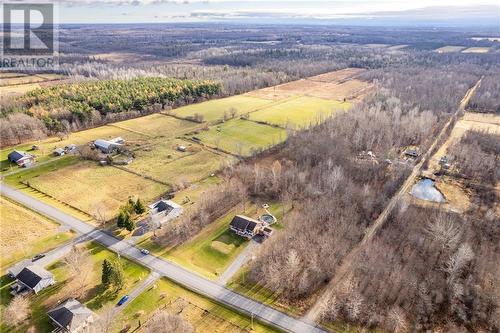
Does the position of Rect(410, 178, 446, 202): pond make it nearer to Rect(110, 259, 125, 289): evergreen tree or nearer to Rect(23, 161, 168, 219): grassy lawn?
Rect(23, 161, 168, 219): grassy lawn

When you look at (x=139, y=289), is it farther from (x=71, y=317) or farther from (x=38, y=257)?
(x=38, y=257)

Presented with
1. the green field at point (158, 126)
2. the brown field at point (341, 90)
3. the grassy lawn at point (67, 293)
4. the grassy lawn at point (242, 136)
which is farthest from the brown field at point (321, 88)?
the grassy lawn at point (67, 293)

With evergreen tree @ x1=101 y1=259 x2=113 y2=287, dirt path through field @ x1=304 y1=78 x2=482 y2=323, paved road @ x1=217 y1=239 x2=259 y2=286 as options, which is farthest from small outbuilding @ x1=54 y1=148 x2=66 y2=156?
dirt path through field @ x1=304 y1=78 x2=482 y2=323

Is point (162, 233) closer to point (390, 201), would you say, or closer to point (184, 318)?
point (184, 318)

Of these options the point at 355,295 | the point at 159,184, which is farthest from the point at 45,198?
the point at 355,295

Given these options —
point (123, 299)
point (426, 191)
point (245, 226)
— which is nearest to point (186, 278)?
point (123, 299)

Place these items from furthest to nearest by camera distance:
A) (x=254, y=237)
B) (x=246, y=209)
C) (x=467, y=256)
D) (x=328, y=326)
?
(x=246, y=209) < (x=254, y=237) < (x=467, y=256) < (x=328, y=326)
